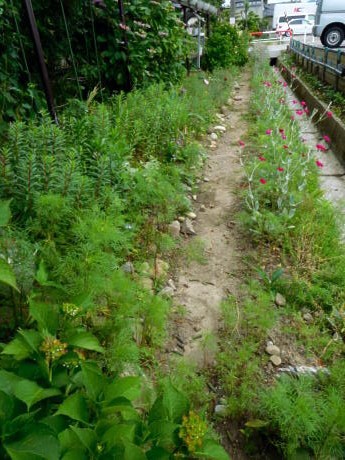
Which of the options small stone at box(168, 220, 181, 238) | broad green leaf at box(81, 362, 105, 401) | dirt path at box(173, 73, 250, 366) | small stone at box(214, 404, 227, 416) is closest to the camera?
broad green leaf at box(81, 362, 105, 401)

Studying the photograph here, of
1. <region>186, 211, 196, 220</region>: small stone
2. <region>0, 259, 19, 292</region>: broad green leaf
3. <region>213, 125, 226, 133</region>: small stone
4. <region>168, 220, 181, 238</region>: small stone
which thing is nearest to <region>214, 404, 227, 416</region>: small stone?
<region>0, 259, 19, 292</region>: broad green leaf

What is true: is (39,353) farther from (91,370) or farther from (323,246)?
(323,246)

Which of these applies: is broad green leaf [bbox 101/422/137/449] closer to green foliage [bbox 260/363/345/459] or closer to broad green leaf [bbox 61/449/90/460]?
broad green leaf [bbox 61/449/90/460]

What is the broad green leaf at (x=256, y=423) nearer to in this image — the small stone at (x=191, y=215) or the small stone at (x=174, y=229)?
the small stone at (x=174, y=229)

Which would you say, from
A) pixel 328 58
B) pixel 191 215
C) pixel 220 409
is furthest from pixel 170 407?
pixel 328 58

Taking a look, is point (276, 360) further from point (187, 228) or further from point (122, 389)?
point (187, 228)

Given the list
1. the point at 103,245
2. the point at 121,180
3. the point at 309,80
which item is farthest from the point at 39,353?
the point at 309,80

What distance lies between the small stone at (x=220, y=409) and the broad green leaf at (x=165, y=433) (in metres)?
0.72

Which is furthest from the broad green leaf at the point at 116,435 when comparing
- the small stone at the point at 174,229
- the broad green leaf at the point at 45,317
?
the small stone at the point at 174,229

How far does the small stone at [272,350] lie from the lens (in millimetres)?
2221

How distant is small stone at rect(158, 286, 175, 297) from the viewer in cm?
254

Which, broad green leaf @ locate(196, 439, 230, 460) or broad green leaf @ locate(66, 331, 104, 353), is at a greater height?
broad green leaf @ locate(66, 331, 104, 353)

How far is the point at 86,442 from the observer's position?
1098 mm

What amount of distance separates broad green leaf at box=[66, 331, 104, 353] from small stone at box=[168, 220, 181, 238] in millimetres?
1823
